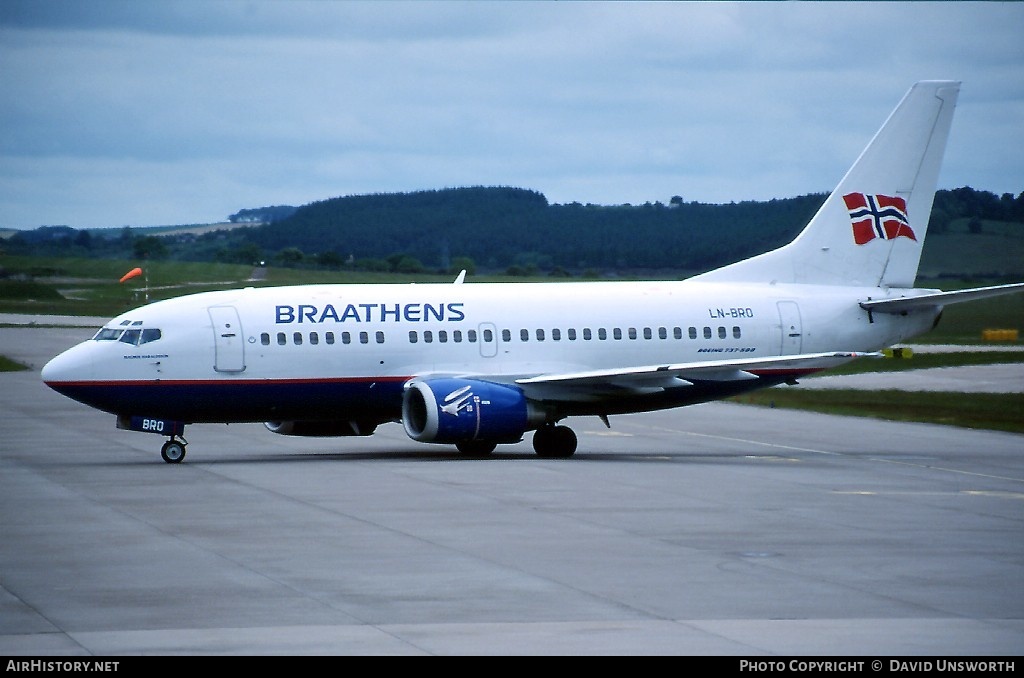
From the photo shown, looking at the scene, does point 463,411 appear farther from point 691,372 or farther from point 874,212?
point 874,212

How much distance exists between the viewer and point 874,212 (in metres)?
36.4

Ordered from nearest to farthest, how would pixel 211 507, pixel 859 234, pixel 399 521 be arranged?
pixel 399 521, pixel 211 507, pixel 859 234

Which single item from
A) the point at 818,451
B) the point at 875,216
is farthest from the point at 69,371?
the point at 875,216

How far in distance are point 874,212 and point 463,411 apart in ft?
38.5

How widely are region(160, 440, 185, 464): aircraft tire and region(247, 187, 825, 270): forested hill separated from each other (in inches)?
1298

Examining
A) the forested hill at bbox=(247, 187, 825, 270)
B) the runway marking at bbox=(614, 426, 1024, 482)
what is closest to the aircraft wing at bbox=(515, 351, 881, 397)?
the runway marking at bbox=(614, 426, 1024, 482)

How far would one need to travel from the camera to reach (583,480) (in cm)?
2781

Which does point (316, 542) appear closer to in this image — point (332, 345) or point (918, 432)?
point (332, 345)

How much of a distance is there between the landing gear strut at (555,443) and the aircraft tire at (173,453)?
23.4ft

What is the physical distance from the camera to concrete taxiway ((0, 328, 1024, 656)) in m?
14.5

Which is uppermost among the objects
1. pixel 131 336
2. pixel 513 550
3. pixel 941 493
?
pixel 131 336
